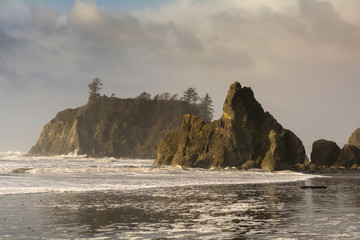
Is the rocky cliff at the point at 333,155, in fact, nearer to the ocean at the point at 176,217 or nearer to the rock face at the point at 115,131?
the ocean at the point at 176,217

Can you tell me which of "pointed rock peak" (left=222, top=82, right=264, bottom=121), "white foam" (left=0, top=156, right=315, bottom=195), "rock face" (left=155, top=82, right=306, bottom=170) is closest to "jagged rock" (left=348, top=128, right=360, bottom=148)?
"rock face" (left=155, top=82, right=306, bottom=170)

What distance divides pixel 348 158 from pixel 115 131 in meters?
125

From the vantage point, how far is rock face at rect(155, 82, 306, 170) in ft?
250

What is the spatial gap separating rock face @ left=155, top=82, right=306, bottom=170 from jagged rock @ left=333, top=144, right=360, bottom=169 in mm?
7046

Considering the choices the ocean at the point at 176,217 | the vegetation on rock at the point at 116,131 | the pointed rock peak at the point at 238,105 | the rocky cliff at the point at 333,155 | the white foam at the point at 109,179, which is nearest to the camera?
the ocean at the point at 176,217

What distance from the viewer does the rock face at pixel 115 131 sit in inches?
7096

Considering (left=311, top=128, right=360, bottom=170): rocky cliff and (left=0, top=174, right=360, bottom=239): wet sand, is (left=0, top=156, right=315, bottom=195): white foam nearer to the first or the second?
(left=0, top=174, right=360, bottom=239): wet sand

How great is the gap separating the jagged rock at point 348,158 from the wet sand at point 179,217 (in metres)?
54.0

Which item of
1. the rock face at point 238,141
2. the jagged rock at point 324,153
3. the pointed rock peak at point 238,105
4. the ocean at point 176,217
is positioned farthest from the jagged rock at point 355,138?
the ocean at point 176,217

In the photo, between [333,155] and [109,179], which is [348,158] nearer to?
[333,155]

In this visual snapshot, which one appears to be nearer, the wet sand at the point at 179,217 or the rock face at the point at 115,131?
the wet sand at the point at 179,217

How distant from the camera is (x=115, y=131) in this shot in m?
186

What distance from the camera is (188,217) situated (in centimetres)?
1730

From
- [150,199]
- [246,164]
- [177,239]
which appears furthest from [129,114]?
[177,239]
